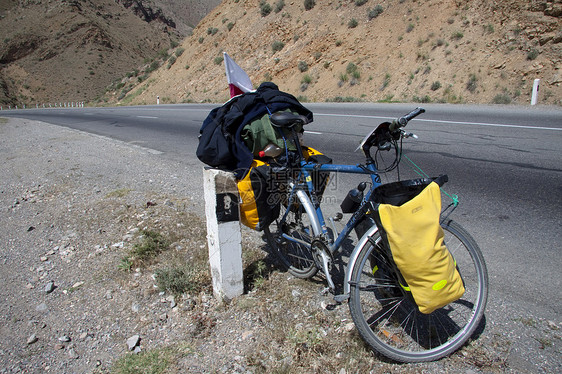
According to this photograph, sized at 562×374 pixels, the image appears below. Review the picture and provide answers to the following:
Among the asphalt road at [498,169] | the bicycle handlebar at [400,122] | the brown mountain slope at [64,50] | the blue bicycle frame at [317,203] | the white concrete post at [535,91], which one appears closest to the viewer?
the bicycle handlebar at [400,122]

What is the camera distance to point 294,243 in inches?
127

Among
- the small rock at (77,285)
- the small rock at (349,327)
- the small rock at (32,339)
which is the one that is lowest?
the small rock at (32,339)

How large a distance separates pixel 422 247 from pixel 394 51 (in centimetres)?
2156

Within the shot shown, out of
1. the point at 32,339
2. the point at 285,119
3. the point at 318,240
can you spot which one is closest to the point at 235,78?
the point at 285,119

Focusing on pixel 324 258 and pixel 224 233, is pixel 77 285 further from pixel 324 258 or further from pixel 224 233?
pixel 324 258

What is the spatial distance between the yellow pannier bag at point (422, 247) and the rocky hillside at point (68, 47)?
5146 centimetres

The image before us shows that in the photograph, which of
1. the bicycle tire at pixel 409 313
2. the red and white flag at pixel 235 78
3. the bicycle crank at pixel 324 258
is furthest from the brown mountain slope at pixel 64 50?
the bicycle tire at pixel 409 313

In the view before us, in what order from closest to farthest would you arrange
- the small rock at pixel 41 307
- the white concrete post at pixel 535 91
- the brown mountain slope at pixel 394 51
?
1. the small rock at pixel 41 307
2. the white concrete post at pixel 535 91
3. the brown mountain slope at pixel 394 51

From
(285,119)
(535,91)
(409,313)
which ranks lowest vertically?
(409,313)

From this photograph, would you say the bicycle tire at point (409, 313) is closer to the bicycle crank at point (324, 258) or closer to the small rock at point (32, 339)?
the bicycle crank at point (324, 258)

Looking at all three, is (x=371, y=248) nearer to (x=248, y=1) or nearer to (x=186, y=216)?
(x=186, y=216)

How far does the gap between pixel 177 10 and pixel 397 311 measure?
400ft

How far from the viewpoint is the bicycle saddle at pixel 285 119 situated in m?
2.83

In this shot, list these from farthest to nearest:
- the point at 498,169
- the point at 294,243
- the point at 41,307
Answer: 1. the point at 498,169
2. the point at 294,243
3. the point at 41,307
